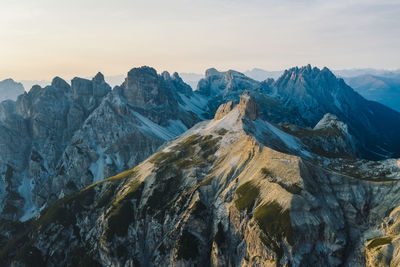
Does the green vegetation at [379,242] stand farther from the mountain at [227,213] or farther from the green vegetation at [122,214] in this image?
the green vegetation at [122,214]

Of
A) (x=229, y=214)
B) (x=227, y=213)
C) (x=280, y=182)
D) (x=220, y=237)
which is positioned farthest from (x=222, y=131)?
(x=220, y=237)

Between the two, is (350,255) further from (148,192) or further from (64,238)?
(64,238)

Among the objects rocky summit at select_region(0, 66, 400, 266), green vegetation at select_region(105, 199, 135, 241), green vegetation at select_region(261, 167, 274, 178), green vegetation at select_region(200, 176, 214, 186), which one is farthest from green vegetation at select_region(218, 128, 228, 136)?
green vegetation at select_region(105, 199, 135, 241)

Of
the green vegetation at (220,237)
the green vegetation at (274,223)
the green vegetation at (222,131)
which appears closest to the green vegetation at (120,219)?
the green vegetation at (220,237)

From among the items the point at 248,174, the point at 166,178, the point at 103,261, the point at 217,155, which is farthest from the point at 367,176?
the point at 103,261

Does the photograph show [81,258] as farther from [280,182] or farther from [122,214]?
[280,182]
